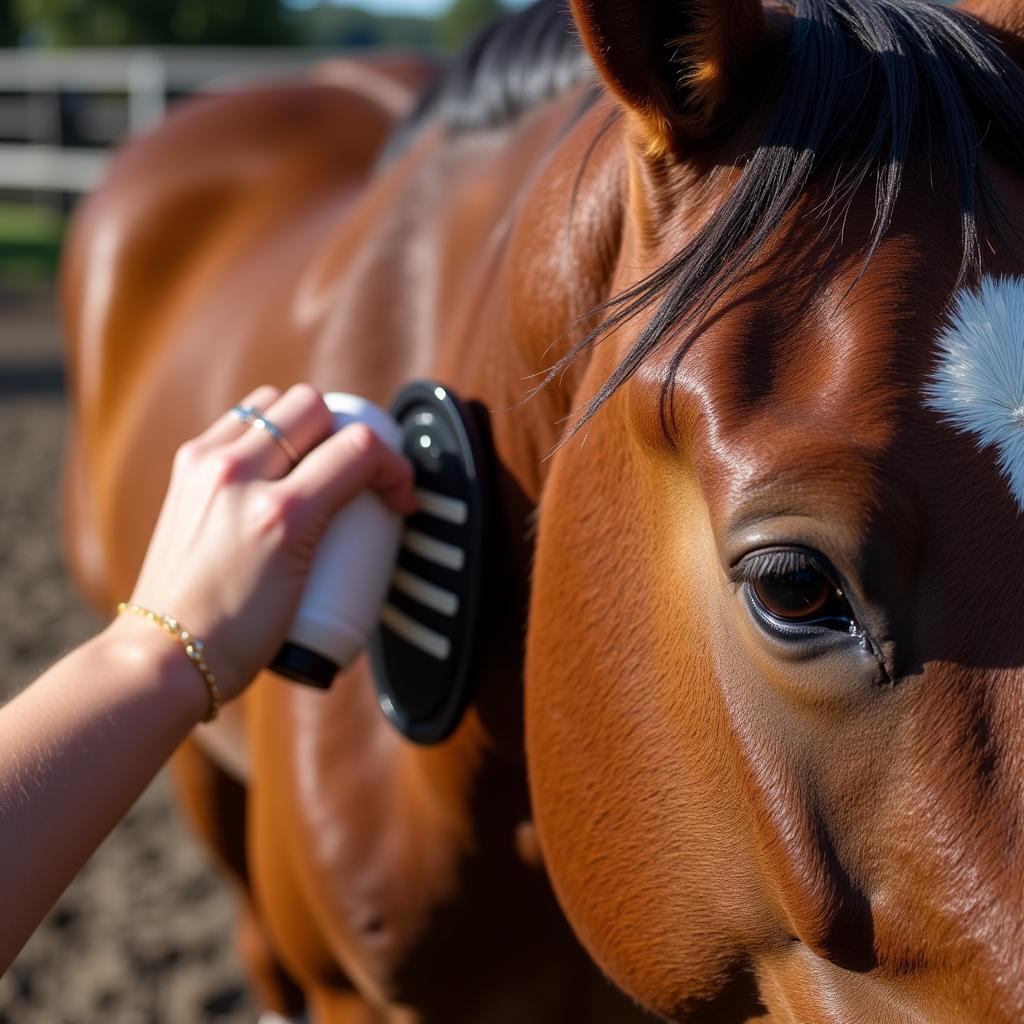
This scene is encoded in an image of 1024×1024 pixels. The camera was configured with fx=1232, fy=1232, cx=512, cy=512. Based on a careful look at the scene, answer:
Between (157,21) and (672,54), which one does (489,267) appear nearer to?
(672,54)

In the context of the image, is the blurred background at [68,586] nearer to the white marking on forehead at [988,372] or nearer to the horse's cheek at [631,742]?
Answer: the horse's cheek at [631,742]

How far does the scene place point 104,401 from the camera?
2898 mm

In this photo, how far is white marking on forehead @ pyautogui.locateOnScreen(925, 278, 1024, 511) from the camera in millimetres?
823

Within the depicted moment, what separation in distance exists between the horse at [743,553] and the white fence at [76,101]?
1174cm

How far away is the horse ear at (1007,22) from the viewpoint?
1080 millimetres

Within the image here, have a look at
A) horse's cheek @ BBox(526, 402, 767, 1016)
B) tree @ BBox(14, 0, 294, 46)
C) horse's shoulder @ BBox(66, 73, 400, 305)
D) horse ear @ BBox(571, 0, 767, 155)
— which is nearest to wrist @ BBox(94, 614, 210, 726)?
horse's cheek @ BBox(526, 402, 767, 1016)

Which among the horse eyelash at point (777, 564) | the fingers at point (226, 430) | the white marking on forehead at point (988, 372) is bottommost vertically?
the fingers at point (226, 430)

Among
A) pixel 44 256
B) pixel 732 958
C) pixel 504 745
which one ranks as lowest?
pixel 44 256

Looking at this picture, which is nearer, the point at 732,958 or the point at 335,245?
the point at 732,958

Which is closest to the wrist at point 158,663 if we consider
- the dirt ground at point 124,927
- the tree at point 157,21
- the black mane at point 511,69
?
the black mane at point 511,69

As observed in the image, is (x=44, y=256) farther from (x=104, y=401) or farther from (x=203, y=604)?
(x=203, y=604)

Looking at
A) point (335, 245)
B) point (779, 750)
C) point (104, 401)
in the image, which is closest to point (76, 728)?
point (779, 750)

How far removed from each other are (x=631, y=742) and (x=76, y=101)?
48.5ft

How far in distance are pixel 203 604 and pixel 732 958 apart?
1.72ft
